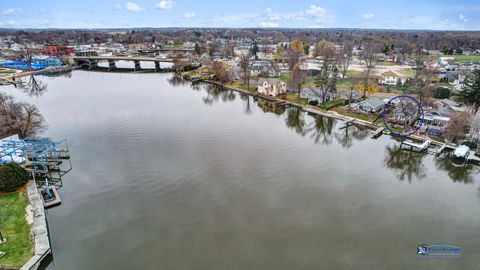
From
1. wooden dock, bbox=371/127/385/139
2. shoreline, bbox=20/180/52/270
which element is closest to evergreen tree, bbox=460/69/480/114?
wooden dock, bbox=371/127/385/139

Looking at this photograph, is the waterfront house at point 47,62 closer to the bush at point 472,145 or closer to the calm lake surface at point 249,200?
the calm lake surface at point 249,200

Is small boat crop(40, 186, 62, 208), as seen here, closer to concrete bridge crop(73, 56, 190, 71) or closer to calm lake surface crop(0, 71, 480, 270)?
calm lake surface crop(0, 71, 480, 270)

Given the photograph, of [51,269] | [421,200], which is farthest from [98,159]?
[421,200]

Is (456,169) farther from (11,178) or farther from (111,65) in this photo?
(111,65)

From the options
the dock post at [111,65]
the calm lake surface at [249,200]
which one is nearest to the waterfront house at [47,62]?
the dock post at [111,65]

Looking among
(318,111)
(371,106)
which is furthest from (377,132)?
(318,111)
